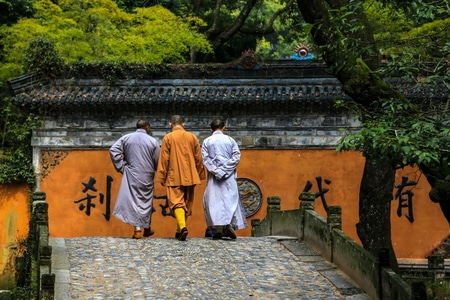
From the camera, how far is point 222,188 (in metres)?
13.9

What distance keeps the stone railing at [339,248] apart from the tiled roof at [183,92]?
4.78m

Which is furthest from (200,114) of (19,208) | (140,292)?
(140,292)

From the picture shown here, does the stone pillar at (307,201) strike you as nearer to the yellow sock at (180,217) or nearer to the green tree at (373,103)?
the yellow sock at (180,217)

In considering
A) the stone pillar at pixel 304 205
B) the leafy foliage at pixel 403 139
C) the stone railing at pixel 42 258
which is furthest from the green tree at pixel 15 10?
the leafy foliage at pixel 403 139

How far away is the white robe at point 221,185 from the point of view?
45.1ft

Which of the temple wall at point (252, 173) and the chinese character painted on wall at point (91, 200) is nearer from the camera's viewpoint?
the temple wall at point (252, 173)

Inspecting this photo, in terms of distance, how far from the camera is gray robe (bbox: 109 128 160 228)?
13.8 metres

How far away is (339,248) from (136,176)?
3.23 m

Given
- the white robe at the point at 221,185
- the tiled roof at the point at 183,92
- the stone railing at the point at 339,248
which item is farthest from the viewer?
the tiled roof at the point at 183,92

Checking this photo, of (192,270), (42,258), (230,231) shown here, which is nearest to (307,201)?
(230,231)

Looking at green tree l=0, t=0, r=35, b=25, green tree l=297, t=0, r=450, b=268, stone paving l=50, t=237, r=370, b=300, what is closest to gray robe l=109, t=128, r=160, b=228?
stone paving l=50, t=237, r=370, b=300

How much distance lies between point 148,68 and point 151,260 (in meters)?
9.77

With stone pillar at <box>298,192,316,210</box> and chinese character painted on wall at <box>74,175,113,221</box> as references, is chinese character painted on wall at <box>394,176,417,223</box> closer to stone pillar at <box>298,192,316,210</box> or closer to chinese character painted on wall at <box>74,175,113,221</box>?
chinese character painted on wall at <box>74,175,113,221</box>

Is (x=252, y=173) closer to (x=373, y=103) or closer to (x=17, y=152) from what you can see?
(x=17, y=152)
